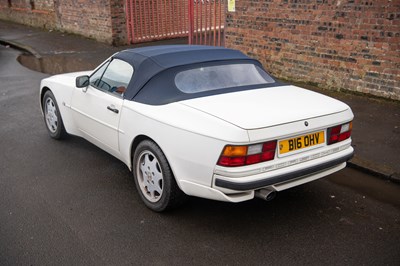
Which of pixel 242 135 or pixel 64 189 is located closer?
pixel 242 135

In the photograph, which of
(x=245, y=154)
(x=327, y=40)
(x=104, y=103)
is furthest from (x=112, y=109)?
(x=327, y=40)

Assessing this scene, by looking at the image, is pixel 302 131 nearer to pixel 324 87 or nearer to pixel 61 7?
pixel 324 87

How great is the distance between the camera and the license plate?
348 centimetres

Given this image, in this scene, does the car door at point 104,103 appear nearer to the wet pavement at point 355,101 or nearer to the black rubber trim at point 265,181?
the black rubber trim at point 265,181

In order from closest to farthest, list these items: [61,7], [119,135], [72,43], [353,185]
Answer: [119,135] → [353,185] → [72,43] → [61,7]

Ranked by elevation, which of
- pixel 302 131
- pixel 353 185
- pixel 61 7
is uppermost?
pixel 61 7

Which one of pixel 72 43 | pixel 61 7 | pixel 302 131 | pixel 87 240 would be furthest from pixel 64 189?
pixel 61 7

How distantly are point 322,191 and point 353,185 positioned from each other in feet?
1.34

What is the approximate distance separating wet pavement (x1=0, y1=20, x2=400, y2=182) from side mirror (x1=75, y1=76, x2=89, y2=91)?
3138mm

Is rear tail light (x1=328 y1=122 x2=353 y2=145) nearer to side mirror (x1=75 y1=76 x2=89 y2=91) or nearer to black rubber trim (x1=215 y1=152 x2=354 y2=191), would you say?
black rubber trim (x1=215 y1=152 x2=354 y2=191)

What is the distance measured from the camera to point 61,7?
1593cm

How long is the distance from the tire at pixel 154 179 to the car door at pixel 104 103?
46 cm

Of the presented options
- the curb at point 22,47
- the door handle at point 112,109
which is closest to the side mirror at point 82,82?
the door handle at point 112,109

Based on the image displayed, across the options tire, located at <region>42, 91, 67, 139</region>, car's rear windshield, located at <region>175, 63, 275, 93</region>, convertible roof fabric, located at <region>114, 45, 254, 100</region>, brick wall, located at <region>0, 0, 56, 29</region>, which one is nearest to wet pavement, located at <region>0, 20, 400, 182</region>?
brick wall, located at <region>0, 0, 56, 29</region>
